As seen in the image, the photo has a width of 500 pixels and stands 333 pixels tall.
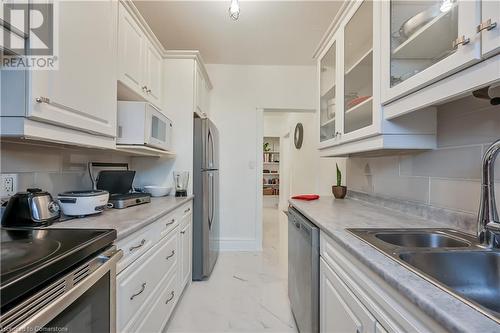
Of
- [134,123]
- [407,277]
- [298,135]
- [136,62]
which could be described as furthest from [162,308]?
[298,135]

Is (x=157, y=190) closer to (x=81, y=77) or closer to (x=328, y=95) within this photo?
(x=81, y=77)

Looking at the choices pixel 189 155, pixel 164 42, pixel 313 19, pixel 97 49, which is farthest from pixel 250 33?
pixel 97 49

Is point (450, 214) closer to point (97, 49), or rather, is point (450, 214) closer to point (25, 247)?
point (25, 247)

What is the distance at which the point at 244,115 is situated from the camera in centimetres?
367

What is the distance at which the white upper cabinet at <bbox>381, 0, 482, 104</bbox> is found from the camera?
0.79 metres

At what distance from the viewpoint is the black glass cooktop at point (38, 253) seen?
Result: 0.58 meters

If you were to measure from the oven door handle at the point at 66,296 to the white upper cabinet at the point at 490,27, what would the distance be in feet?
4.39

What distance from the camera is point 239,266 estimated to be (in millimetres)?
3016

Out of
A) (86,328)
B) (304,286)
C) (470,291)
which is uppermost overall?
(470,291)

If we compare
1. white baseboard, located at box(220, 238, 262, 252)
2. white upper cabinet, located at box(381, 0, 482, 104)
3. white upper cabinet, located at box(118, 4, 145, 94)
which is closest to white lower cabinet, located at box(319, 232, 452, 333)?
white upper cabinet, located at box(381, 0, 482, 104)

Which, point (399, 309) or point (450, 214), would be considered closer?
point (399, 309)

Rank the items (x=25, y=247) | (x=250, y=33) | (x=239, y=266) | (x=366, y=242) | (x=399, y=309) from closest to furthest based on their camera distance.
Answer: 1. (x=399, y=309)
2. (x=25, y=247)
3. (x=366, y=242)
4. (x=250, y=33)
5. (x=239, y=266)

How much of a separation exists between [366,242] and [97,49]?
1630mm

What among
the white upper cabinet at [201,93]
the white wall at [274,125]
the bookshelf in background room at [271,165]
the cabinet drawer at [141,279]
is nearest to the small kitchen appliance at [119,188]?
the cabinet drawer at [141,279]
